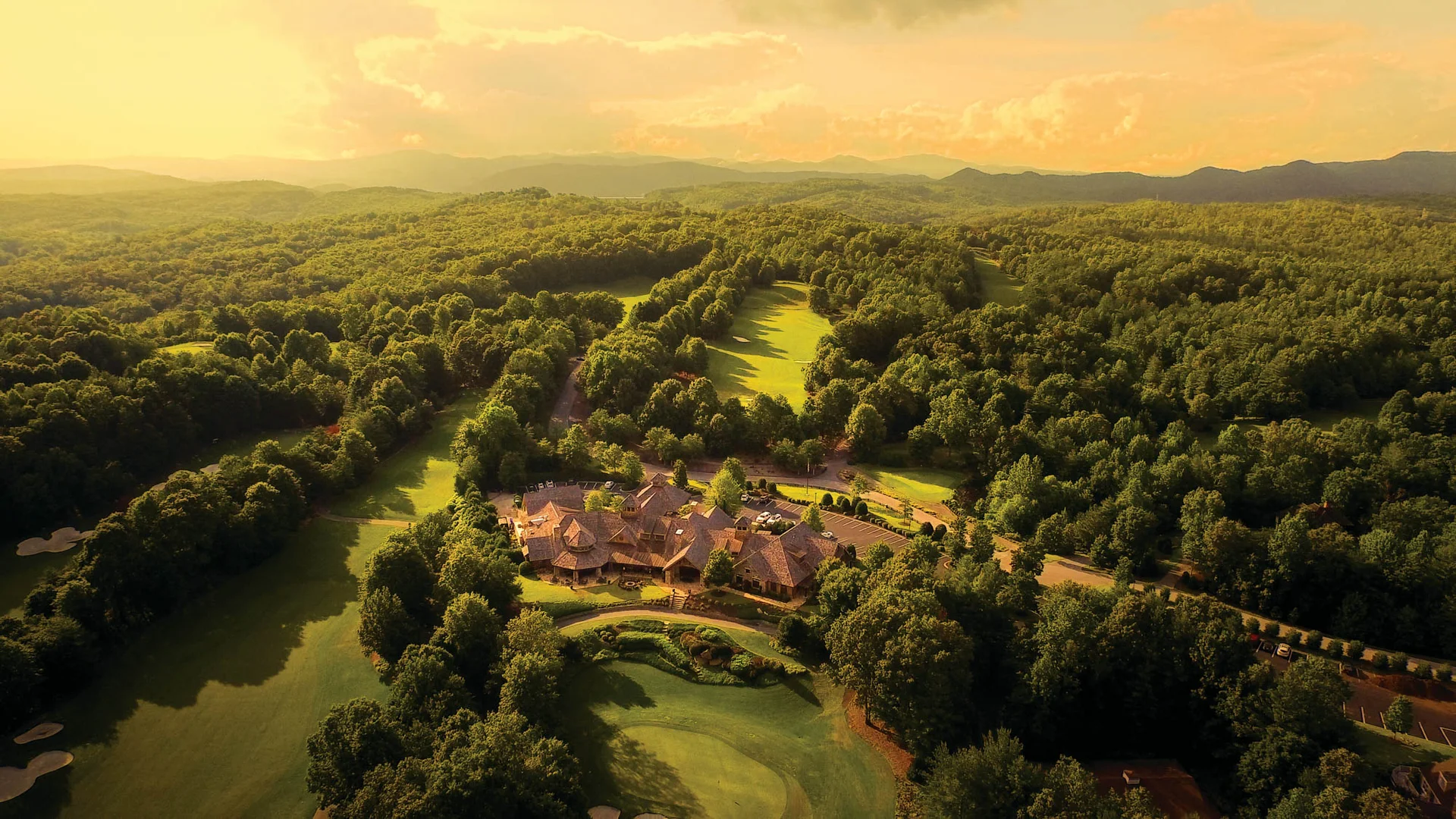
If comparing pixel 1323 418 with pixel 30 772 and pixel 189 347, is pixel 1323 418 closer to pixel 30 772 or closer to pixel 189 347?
pixel 30 772

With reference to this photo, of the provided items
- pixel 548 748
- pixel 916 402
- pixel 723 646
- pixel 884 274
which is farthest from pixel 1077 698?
pixel 884 274

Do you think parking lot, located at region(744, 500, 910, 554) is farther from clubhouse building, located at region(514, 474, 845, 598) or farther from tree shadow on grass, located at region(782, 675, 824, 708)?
tree shadow on grass, located at region(782, 675, 824, 708)

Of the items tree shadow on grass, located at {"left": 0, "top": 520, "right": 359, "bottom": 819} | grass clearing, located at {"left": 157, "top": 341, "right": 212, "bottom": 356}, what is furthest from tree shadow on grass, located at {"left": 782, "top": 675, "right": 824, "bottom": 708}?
grass clearing, located at {"left": 157, "top": 341, "right": 212, "bottom": 356}

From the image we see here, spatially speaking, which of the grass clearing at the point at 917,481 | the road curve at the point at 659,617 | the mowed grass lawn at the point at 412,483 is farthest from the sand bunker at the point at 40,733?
the grass clearing at the point at 917,481

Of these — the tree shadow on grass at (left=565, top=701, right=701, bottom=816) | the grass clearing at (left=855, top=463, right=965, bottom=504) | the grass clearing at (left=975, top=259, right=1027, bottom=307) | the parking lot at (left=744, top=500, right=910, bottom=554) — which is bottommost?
the tree shadow on grass at (left=565, top=701, right=701, bottom=816)

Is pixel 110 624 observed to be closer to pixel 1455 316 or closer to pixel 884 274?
pixel 884 274

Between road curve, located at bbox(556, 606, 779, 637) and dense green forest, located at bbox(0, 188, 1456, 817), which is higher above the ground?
dense green forest, located at bbox(0, 188, 1456, 817)

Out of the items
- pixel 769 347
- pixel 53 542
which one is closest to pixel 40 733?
pixel 53 542

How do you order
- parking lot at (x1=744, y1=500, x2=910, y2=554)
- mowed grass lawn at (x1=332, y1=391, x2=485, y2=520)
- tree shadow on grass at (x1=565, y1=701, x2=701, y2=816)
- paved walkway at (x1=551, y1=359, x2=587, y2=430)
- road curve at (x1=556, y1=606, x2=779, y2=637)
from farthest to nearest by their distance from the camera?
paved walkway at (x1=551, y1=359, x2=587, y2=430)
mowed grass lawn at (x1=332, y1=391, x2=485, y2=520)
parking lot at (x1=744, y1=500, x2=910, y2=554)
road curve at (x1=556, y1=606, x2=779, y2=637)
tree shadow on grass at (x1=565, y1=701, x2=701, y2=816)
